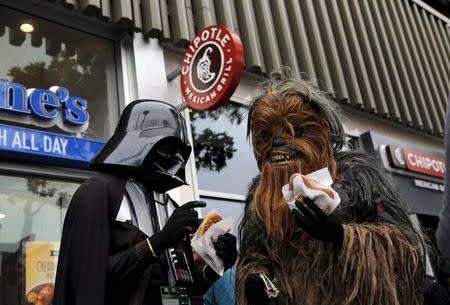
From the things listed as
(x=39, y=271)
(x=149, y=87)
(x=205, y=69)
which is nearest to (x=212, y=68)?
(x=205, y=69)

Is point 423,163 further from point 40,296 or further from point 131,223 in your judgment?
point 131,223

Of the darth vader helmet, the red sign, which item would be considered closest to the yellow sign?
the darth vader helmet

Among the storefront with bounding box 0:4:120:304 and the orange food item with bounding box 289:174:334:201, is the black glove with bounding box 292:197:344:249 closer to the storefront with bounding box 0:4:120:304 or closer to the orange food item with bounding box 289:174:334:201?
the orange food item with bounding box 289:174:334:201

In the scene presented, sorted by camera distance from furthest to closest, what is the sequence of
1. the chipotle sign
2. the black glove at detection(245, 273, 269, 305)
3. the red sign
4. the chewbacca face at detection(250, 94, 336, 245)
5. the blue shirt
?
the red sign < the chipotle sign < the blue shirt < the chewbacca face at detection(250, 94, 336, 245) < the black glove at detection(245, 273, 269, 305)

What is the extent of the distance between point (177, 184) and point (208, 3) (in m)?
3.93

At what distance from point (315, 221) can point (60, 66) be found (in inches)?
148

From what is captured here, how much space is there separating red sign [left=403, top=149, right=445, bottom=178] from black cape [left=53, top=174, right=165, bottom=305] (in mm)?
6645

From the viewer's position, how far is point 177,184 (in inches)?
96.1

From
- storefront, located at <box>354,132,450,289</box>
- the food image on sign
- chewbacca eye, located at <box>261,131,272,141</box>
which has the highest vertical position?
storefront, located at <box>354,132,450,289</box>

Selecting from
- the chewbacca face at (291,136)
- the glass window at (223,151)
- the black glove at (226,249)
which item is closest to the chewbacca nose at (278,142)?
the chewbacca face at (291,136)

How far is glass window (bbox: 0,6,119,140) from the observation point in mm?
4488

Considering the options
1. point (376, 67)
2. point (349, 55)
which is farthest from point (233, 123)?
point (376, 67)

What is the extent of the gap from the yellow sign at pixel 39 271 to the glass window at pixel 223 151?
1.80 meters

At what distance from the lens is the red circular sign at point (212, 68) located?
4453 mm
